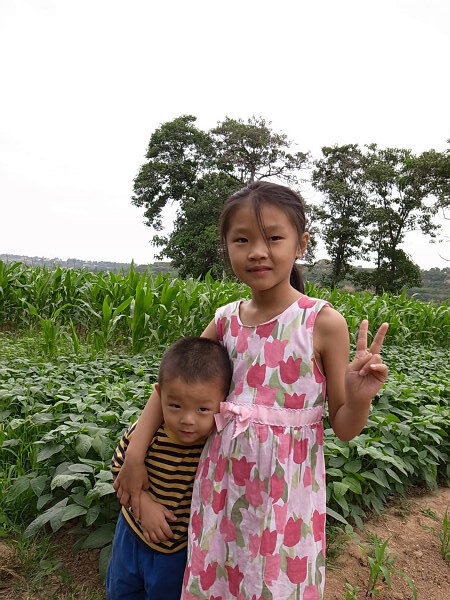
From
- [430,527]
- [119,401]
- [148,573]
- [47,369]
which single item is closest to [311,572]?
[148,573]

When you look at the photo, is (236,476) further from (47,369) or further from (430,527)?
(47,369)

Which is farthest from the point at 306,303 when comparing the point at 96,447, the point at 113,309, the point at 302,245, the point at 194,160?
the point at 194,160

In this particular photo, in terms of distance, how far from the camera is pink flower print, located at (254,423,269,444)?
114cm

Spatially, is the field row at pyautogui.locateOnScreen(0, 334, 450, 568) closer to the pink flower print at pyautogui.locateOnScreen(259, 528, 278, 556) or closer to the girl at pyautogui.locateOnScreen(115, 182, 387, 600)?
the girl at pyautogui.locateOnScreen(115, 182, 387, 600)

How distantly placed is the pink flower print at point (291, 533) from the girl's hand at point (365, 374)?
0.30m

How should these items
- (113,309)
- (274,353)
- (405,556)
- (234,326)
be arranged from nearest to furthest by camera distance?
1. (274,353)
2. (234,326)
3. (405,556)
4. (113,309)

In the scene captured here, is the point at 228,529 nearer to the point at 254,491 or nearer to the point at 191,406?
the point at 254,491

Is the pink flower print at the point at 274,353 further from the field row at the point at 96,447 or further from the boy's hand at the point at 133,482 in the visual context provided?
the field row at the point at 96,447

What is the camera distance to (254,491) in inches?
44.4

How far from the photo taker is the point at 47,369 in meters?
3.14

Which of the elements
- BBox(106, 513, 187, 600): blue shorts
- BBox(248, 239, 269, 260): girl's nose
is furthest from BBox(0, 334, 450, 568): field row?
BBox(248, 239, 269, 260): girl's nose

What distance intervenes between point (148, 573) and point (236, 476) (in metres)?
0.34

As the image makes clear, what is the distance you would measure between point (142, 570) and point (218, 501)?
11.2 inches

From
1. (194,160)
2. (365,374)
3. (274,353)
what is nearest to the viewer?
(365,374)
